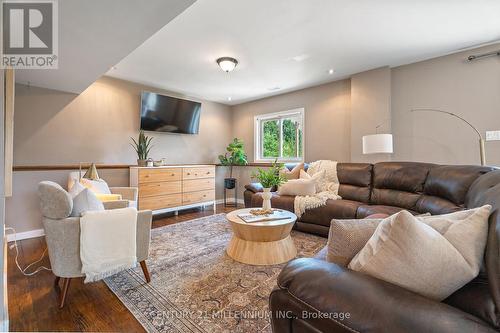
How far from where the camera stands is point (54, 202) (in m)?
1.52

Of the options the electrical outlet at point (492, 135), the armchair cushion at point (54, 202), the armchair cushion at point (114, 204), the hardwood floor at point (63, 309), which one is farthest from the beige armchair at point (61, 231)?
the electrical outlet at point (492, 135)

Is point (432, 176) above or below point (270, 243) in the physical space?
above

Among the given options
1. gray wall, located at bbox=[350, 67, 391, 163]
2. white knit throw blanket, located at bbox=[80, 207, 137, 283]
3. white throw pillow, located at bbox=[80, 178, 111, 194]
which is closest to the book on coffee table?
white knit throw blanket, located at bbox=[80, 207, 137, 283]

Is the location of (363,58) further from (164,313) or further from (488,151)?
(164,313)

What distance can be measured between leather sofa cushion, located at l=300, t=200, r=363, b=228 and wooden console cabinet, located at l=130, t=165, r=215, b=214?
83.6 inches

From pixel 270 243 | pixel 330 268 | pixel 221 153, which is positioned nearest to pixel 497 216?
pixel 330 268

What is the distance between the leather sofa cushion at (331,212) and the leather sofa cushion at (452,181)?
30.6 inches

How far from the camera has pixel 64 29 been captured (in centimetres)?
178

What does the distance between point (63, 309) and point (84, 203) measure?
72 centimetres

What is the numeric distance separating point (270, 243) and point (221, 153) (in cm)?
366

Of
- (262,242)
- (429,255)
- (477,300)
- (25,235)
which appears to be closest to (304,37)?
(262,242)

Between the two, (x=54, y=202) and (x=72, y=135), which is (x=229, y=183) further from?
(x=54, y=202)

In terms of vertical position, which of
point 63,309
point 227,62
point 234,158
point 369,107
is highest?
point 227,62

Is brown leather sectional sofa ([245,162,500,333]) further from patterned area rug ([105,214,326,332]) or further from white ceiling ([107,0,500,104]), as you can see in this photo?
white ceiling ([107,0,500,104])
